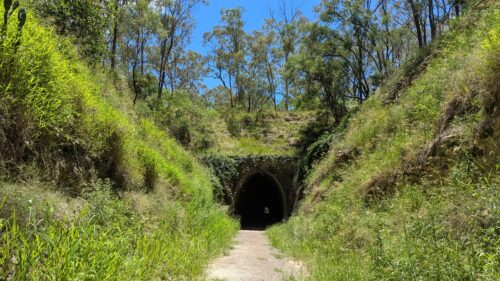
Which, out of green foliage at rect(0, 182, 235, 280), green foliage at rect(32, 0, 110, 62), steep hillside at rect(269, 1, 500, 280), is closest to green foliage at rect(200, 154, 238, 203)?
steep hillside at rect(269, 1, 500, 280)

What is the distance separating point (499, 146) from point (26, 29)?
6.55m

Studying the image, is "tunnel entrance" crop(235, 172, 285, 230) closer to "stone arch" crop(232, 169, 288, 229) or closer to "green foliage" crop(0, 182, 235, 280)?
"stone arch" crop(232, 169, 288, 229)

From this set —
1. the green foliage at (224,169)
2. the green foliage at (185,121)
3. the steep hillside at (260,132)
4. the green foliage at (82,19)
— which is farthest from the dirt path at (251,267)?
the steep hillside at (260,132)

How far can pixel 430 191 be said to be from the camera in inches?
235

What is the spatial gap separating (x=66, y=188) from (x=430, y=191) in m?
5.38

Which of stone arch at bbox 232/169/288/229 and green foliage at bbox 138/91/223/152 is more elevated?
green foliage at bbox 138/91/223/152

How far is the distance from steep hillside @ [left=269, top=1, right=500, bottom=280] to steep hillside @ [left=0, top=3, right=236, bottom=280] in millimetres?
2588

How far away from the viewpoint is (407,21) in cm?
2562

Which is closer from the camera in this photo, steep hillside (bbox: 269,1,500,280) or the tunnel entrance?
steep hillside (bbox: 269,1,500,280)

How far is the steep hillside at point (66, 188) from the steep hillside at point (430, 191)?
259 centimetres

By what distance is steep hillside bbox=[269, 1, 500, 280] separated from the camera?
3824 mm

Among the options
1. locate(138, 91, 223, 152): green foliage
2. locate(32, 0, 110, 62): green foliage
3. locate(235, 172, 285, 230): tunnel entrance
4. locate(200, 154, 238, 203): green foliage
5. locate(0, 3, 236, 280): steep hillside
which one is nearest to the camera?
locate(0, 3, 236, 280): steep hillside

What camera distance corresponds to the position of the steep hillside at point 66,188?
10.1ft

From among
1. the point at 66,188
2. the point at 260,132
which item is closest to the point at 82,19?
the point at 66,188
